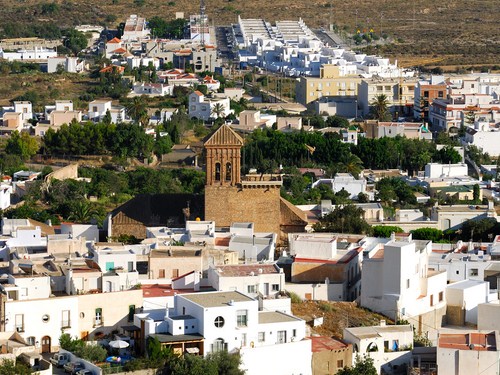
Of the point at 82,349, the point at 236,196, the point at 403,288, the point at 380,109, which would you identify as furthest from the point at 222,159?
the point at 380,109

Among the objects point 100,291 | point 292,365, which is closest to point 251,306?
point 292,365

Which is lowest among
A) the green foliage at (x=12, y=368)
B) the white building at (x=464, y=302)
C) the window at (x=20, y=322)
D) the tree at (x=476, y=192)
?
the tree at (x=476, y=192)

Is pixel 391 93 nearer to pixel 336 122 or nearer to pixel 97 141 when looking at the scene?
pixel 336 122

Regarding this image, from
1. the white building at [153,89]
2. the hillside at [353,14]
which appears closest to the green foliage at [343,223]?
the white building at [153,89]

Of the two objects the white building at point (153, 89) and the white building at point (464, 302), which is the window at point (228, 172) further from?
the white building at point (153, 89)

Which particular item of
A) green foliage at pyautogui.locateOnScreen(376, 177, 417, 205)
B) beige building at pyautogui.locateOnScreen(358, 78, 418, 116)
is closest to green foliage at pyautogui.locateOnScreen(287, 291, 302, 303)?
green foliage at pyautogui.locateOnScreen(376, 177, 417, 205)
